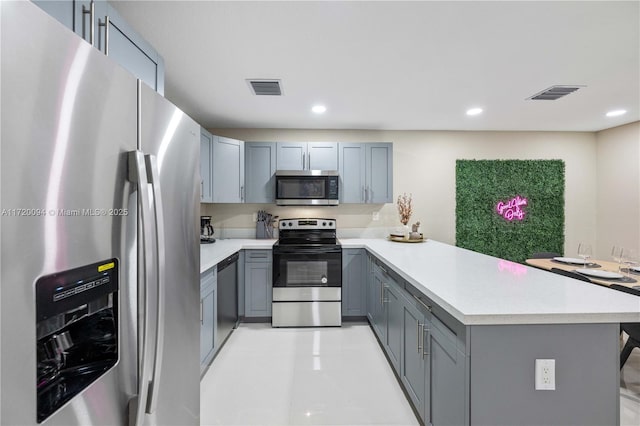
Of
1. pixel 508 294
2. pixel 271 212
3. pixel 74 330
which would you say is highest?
pixel 271 212

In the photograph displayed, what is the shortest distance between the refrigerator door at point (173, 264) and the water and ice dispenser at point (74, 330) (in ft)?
0.34

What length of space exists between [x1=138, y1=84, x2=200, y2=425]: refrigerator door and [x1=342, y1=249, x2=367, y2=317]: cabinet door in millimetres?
2626

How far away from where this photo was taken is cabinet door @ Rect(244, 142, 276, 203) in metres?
4.11

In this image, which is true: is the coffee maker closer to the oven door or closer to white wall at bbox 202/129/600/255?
white wall at bbox 202/129/600/255

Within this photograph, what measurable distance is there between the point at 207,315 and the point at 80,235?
2.09m

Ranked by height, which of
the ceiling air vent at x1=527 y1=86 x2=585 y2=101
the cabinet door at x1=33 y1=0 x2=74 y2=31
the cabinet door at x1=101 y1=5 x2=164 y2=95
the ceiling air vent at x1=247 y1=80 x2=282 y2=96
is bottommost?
the cabinet door at x1=33 y1=0 x2=74 y2=31

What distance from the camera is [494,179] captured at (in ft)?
15.1

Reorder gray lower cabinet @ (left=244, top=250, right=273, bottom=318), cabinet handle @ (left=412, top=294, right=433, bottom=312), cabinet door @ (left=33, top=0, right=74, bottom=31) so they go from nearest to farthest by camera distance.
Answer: cabinet door @ (left=33, top=0, right=74, bottom=31), cabinet handle @ (left=412, top=294, right=433, bottom=312), gray lower cabinet @ (left=244, top=250, right=273, bottom=318)

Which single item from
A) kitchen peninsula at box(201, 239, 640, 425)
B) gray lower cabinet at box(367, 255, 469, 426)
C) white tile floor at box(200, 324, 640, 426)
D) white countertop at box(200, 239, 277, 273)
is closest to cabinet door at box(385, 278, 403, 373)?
gray lower cabinet at box(367, 255, 469, 426)

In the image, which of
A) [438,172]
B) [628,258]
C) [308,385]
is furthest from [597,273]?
[308,385]

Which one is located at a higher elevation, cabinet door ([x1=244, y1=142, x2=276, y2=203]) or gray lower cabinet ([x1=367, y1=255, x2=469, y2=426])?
cabinet door ([x1=244, y1=142, x2=276, y2=203])

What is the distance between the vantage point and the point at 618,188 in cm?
434

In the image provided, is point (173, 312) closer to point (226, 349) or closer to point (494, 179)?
point (226, 349)

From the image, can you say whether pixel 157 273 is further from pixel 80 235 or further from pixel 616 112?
pixel 616 112
